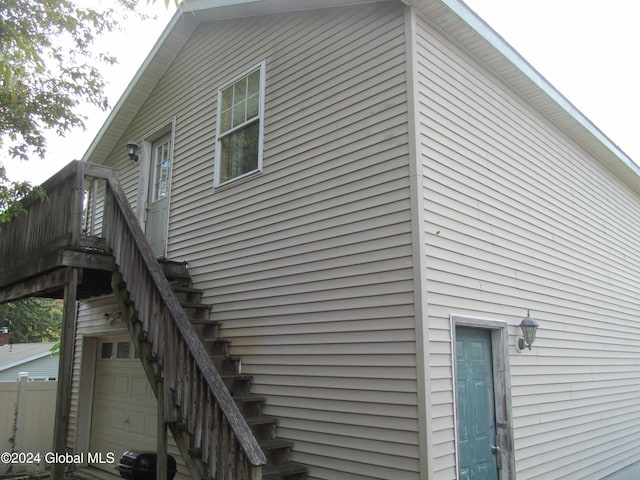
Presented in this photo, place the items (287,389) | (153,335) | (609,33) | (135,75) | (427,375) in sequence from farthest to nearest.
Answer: (609,33) < (135,75) < (287,389) < (153,335) < (427,375)

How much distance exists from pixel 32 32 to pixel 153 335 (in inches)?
165

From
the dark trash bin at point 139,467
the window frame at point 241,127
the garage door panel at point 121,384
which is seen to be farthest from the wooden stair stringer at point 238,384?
the garage door panel at point 121,384

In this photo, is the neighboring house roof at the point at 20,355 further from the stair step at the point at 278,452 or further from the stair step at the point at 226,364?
the stair step at the point at 278,452

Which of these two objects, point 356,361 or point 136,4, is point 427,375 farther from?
point 136,4

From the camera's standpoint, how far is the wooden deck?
6.02m

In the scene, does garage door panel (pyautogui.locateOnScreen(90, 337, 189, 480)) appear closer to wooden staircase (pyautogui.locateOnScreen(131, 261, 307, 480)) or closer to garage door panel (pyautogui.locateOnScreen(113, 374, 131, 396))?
garage door panel (pyautogui.locateOnScreen(113, 374, 131, 396))

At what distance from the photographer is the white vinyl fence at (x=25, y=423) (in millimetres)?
9953

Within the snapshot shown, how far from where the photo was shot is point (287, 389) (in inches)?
220

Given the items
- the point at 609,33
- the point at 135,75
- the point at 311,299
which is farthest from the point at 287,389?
the point at 609,33

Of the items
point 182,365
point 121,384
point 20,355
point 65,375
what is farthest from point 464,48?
point 20,355

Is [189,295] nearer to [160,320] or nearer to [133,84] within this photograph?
[160,320]

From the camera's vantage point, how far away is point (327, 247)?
17.8 ft

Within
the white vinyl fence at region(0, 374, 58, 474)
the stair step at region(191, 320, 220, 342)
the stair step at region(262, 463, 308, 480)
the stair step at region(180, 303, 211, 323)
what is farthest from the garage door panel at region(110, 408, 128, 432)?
the stair step at region(262, 463, 308, 480)

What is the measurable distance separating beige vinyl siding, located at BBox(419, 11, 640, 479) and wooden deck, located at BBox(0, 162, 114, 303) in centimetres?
401
